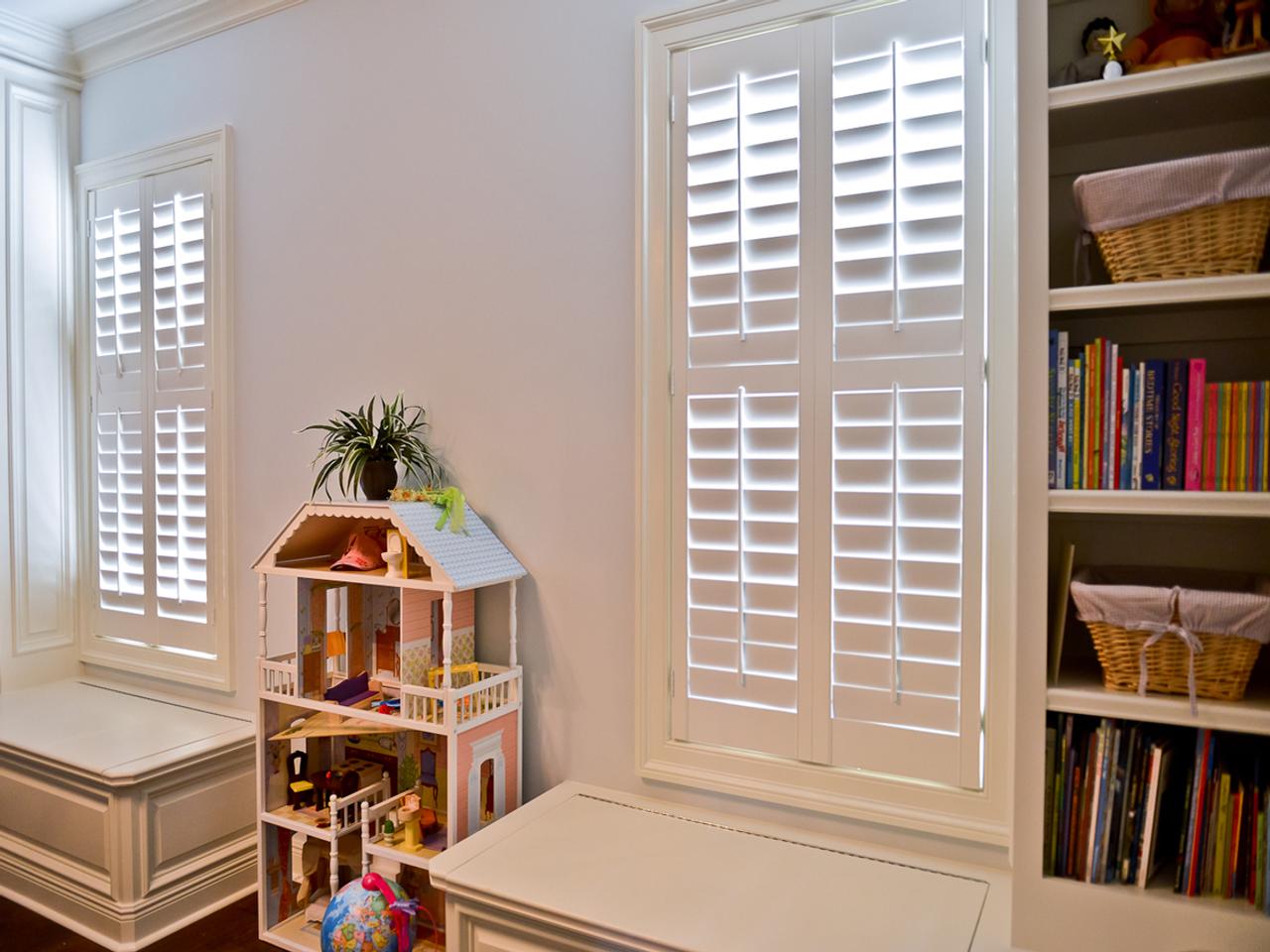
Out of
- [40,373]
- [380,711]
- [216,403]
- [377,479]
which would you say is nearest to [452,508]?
[377,479]

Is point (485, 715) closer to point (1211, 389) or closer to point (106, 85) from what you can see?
point (1211, 389)

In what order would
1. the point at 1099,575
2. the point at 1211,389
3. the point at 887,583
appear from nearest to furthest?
the point at 1211,389 → the point at 1099,575 → the point at 887,583

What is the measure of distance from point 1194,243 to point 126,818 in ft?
8.99

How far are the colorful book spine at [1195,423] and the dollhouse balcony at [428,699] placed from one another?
4.81 ft

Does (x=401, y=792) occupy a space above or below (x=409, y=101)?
below

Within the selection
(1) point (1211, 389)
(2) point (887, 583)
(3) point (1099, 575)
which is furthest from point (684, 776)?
(1) point (1211, 389)

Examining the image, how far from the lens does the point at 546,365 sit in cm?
216

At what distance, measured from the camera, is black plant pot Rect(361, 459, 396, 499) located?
2.18m

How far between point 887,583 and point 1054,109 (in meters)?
0.89

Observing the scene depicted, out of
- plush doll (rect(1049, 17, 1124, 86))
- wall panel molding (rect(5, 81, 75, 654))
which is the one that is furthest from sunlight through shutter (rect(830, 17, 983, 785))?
wall panel molding (rect(5, 81, 75, 654))

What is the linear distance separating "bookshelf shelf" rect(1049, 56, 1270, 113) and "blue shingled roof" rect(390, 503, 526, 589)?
4.78 ft

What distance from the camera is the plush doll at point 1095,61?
1362 mm

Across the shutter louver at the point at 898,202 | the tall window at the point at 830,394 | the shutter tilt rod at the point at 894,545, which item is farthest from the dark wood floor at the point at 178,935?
the shutter louver at the point at 898,202

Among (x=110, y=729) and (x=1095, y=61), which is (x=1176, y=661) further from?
(x=110, y=729)
